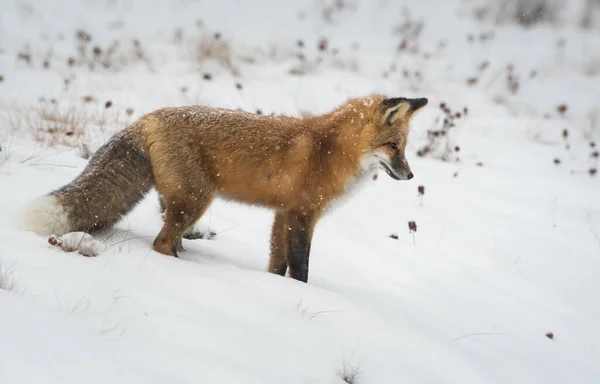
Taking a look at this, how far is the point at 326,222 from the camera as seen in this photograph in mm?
5953

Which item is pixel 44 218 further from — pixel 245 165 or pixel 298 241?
pixel 298 241

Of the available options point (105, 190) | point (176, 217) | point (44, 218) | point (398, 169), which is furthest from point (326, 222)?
point (44, 218)

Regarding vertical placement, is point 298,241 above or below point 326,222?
above

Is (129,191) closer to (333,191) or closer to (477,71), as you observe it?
(333,191)

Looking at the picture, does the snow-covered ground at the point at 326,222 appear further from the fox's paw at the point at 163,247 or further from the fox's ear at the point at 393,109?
the fox's ear at the point at 393,109

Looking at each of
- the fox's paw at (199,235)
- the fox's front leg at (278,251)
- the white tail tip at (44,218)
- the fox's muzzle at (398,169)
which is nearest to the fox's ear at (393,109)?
the fox's muzzle at (398,169)

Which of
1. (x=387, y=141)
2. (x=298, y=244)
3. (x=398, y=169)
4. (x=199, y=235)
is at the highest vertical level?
(x=387, y=141)

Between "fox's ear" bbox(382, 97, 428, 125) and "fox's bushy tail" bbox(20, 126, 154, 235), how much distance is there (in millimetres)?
1921

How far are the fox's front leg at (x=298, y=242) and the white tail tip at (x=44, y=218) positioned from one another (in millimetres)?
1581

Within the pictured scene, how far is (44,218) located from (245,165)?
4.82 feet

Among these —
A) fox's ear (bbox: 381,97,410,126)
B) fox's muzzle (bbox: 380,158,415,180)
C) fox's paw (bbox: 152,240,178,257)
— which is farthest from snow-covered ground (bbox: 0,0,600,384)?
fox's ear (bbox: 381,97,410,126)

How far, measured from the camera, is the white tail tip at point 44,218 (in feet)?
10.2

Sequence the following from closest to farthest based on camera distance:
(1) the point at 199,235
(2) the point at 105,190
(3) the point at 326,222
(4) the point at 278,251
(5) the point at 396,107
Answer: (2) the point at 105,190, (5) the point at 396,107, (4) the point at 278,251, (1) the point at 199,235, (3) the point at 326,222

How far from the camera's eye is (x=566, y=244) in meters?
6.11
